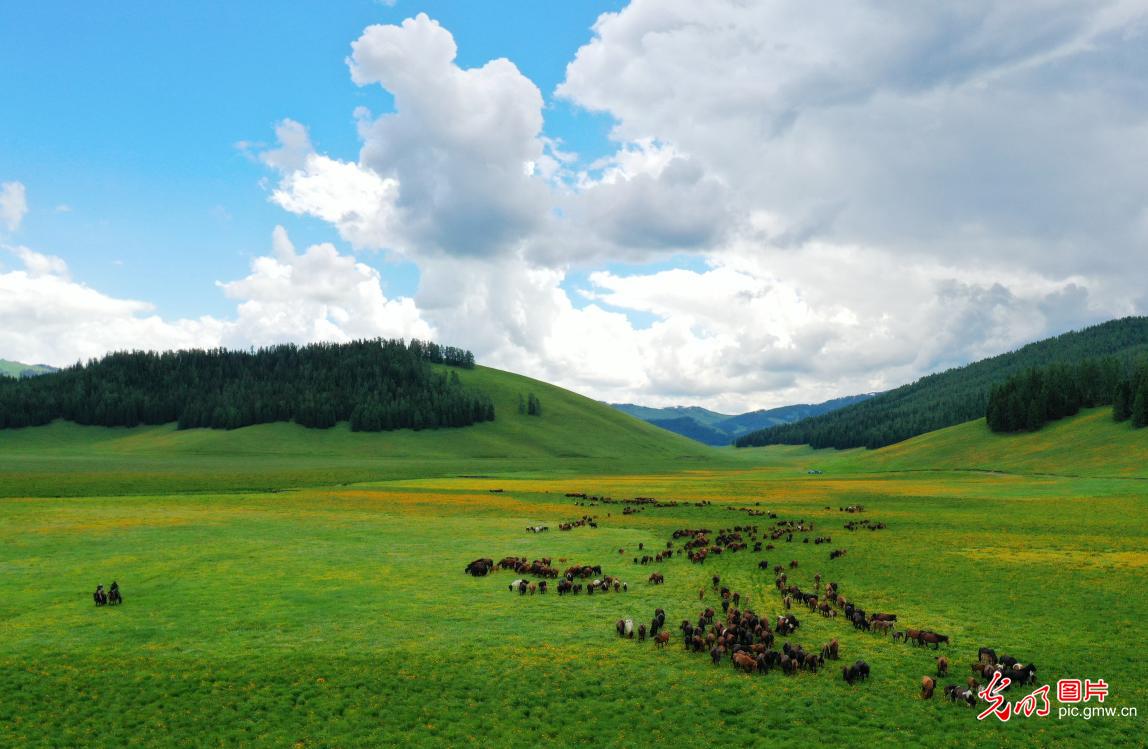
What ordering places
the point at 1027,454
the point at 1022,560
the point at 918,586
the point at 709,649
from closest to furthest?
the point at 709,649, the point at 918,586, the point at 1022,560, the point at 1027,454

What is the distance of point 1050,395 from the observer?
489 feet

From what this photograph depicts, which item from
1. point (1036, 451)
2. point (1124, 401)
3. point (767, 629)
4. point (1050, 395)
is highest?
point (1050, 395)

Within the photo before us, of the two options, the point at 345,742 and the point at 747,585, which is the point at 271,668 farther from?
the point at 747,585

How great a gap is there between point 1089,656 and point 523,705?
19659mm

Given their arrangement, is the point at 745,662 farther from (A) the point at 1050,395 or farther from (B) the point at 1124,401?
(A) the point at 1050,395

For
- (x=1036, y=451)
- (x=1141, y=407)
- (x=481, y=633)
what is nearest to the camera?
(x=481, y=633)

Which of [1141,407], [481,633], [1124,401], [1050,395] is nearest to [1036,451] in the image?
[1141,407]

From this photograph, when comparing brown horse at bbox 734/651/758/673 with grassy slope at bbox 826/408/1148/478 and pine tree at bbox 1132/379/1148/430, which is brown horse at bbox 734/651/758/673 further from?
pine tree at bbox 1132/379/1148/430

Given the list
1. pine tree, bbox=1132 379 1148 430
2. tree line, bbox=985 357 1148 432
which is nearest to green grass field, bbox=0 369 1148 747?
pine tree, bbox=1132 379 1148 430

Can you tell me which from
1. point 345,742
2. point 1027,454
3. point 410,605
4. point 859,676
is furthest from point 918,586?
point 1027,454

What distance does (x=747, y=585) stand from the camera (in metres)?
34.0

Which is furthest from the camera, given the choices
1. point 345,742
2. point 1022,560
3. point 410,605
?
point 1022,560

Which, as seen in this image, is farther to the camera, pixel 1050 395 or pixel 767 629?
pixel 1050 395

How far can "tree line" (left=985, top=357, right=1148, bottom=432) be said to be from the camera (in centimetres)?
14762
